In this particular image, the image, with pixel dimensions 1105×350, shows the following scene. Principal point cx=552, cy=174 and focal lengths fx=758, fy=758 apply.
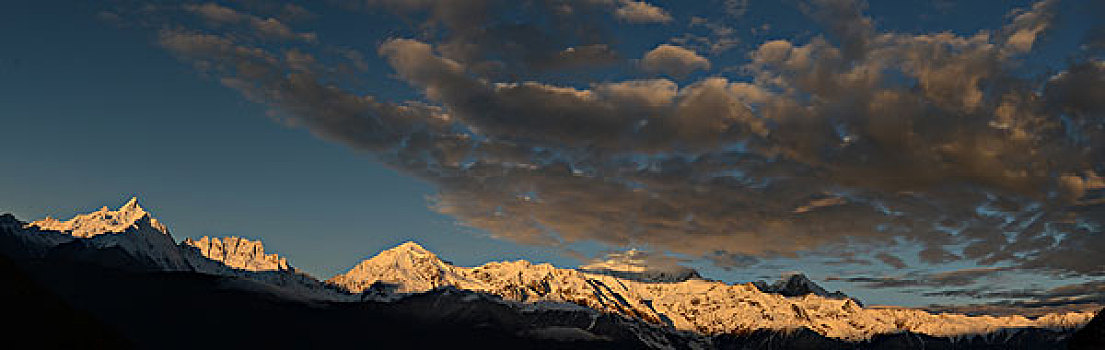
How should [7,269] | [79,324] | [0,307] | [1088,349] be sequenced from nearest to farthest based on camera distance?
[1088,349] < [79,324] < [0,307] < [7,269]

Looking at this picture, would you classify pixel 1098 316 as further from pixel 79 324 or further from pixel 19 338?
pixel 19 338

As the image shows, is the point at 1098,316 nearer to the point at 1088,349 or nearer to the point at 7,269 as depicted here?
the point at 1088,349

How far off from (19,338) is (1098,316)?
10275 centimetres

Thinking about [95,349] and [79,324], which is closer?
[95,349]

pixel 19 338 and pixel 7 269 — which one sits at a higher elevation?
pixel 7 269

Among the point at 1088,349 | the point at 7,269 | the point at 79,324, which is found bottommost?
the point at 1088,349

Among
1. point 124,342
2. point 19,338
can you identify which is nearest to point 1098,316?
point 124,342

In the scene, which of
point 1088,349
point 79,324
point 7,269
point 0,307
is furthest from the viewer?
point 7,269

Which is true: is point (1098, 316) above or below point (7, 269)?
below

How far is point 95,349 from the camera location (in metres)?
68.0

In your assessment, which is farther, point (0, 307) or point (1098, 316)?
point (0, 307)

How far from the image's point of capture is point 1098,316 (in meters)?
70.4

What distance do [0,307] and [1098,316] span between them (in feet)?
358

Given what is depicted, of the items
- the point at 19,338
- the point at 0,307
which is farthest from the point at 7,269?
the point at 19,338
